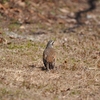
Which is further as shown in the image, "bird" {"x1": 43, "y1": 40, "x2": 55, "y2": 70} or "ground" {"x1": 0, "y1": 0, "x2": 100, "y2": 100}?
"bird" {"x1": 43, "y1": 40, "x2": 55, "y2": 70}

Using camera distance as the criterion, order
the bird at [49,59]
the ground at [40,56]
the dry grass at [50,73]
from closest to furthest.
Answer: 1. the dry grass at [50,73]
2. the ground at [40,56]
3. the bird at [49,59]

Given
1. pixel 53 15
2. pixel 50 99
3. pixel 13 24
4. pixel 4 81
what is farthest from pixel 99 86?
pixel 53 15

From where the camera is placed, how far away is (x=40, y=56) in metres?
13.1

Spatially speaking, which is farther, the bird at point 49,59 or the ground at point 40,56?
the bird at point 49,59

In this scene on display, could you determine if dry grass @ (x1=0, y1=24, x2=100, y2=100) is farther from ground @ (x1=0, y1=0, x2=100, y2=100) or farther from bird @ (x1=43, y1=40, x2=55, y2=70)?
bird @ (x1=43, y1=40, x2=55, y2=70)

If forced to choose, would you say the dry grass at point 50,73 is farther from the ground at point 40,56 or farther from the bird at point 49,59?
the bird at point 49,59

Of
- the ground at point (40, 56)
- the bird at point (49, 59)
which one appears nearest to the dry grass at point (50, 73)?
the ground at point (40, 56)

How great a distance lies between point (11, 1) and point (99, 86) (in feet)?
37.1

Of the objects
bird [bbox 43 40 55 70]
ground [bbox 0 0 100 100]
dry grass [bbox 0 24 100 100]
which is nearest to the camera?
dry grass [bbox 0 24 100 100]

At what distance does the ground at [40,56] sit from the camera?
9789mm

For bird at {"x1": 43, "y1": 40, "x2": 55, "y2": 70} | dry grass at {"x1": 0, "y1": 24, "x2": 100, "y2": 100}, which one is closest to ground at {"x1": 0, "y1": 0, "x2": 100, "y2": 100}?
dry grass at {"x1": 0, "y1": 24, "x2": 100, "y2": 100}

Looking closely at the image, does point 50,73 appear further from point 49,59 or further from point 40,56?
point 40,56

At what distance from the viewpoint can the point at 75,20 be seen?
883 inches

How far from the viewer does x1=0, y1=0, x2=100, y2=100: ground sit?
9.79m
